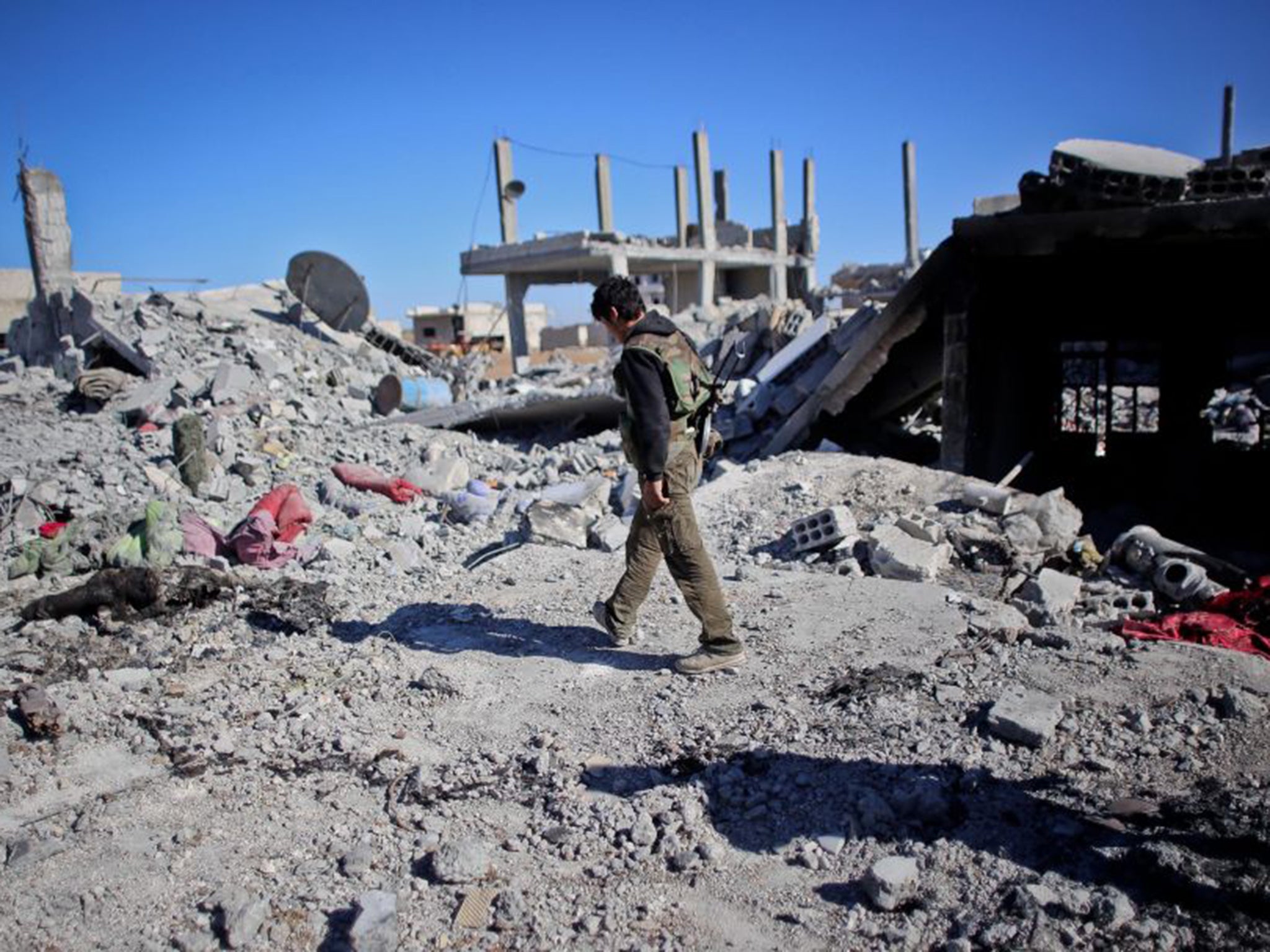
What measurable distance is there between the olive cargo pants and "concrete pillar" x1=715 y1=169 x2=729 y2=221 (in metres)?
28.7

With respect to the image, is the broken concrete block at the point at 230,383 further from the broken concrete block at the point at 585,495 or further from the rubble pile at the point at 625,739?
the broken concrete block at the point at 585,495

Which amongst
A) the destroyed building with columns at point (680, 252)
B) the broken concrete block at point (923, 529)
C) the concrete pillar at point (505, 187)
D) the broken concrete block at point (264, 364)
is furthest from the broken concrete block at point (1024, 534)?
the concrete pillar at point (505, 187)

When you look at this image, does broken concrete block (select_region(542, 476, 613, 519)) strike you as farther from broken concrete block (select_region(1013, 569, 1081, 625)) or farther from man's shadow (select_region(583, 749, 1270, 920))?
man's shadow (select_region(583, 749, 1270, 920))

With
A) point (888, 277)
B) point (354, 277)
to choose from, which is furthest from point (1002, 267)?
point (888, 277)

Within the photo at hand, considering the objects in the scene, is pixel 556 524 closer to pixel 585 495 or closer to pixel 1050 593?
pixel 585 495

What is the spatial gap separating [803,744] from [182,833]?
2.07 metres

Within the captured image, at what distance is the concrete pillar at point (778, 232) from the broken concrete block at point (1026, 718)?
22092mm

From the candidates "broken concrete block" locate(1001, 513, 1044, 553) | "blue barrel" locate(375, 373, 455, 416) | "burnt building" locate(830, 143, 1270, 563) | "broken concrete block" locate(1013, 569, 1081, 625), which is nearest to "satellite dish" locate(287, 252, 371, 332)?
"blue barrel" locate(375, 373, 455, 416)

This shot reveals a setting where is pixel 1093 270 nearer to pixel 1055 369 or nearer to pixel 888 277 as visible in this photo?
pixel 1055 369

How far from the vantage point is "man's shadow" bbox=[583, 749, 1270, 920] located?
2287 mm

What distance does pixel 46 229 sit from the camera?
14.8 metres

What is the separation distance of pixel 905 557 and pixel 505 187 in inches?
871

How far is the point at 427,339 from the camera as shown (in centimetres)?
3431

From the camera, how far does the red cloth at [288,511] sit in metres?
6.98
